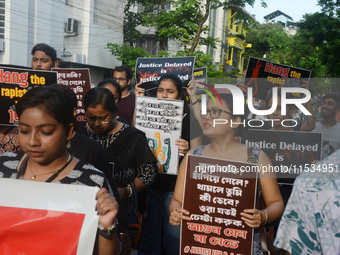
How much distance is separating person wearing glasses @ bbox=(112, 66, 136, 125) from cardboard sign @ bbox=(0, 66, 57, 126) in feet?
4.53

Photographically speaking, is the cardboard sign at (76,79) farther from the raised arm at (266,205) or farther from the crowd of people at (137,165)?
the raised arm at (266,205)

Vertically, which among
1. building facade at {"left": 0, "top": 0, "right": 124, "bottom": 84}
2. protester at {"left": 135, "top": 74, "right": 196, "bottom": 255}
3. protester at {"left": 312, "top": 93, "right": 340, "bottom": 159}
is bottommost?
protester at {"left": 135, "top": 74, "right": 196, "bottom": 255}

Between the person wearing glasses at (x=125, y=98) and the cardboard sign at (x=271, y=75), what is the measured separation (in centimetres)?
146

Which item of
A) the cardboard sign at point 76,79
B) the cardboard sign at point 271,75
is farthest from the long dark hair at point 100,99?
the cardboard sign at point 271,75

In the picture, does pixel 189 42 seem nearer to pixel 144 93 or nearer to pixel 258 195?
pixel 144 93

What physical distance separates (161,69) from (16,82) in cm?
180

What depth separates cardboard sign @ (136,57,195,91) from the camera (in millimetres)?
5074

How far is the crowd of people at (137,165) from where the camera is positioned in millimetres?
1622

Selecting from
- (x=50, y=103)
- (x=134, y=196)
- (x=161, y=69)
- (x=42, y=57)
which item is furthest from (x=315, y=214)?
(x=42, y=57)

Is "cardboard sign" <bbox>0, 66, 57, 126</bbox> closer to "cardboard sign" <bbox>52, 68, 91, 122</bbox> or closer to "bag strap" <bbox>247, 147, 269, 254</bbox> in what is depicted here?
"cardboard sign" <bbox>52, 68, 91, 122</bbox>

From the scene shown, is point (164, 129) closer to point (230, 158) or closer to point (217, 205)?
point (230, 158)

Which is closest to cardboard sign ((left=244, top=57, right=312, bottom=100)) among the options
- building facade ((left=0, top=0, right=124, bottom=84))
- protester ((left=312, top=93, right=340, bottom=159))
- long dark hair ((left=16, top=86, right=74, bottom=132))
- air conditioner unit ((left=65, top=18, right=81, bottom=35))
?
protester ((left=312, top=93, right=340, bottom=159))

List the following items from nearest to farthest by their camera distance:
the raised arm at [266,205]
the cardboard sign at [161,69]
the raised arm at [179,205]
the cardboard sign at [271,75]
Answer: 1. the raised arm at [266,205]
2. the raised arm at [179,205]
3. the cardboard sign at [161,69]
4. the cardboard sign at [271,75]

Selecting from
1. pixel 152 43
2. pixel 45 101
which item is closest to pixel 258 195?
pixel 45 101
